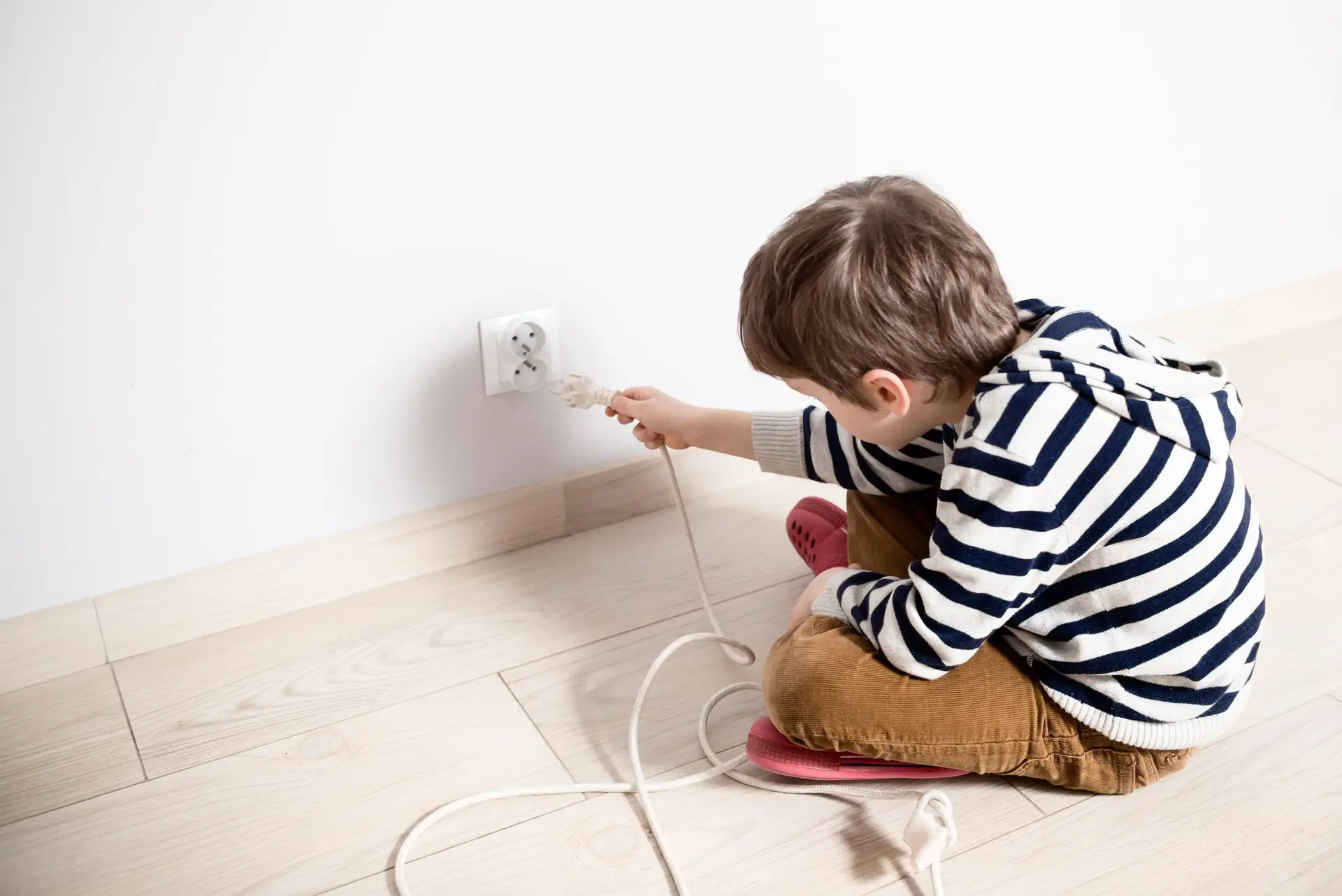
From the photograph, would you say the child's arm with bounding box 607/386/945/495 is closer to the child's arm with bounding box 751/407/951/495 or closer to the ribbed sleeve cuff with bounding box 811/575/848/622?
the child's arm with bounding box 751/407/951/495

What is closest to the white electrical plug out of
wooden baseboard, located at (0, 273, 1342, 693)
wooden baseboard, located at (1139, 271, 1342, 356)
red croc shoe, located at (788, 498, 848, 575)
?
wooden baseboard, located at (0, 273, 1342, 693)

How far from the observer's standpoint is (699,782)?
101 centimetres

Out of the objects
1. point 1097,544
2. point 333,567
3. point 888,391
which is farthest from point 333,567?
point 1097,544

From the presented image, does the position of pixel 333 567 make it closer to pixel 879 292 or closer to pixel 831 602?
pixel 831 602

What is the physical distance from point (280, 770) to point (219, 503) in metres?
0.25

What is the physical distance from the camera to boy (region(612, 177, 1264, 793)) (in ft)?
2.77

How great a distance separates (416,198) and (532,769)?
484 millimetres

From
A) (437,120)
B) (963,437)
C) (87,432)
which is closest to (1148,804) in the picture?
(963,437)

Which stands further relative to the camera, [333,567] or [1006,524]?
[333,567]

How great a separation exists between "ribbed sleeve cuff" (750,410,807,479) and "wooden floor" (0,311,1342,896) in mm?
160

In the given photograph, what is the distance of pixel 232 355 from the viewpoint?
1073 mm

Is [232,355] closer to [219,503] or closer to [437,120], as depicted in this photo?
[219,503]

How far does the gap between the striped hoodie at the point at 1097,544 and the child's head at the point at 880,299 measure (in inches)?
1.5

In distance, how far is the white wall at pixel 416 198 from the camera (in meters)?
0.98
